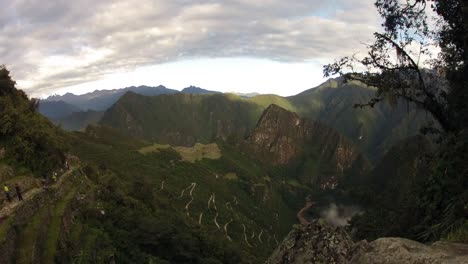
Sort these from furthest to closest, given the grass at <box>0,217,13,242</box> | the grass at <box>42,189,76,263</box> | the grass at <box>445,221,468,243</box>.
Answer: the grass at <box>42,189,76,263</box>
the grass at <box>0,217,13,242</box>
the grass at <box>445,221,468,243</box>

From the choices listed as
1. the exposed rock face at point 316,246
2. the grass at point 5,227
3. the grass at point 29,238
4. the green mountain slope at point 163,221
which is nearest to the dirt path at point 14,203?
the grass at point 5,227

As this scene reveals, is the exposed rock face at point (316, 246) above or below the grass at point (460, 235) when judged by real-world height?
below

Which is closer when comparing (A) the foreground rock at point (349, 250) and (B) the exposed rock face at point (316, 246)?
(A) the foreground rock at point (349, 250)

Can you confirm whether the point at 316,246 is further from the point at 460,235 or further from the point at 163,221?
the point at 163,221

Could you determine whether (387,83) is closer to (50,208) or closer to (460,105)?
(460,105)

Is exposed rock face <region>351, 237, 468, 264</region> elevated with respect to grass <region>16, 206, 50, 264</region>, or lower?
elevated

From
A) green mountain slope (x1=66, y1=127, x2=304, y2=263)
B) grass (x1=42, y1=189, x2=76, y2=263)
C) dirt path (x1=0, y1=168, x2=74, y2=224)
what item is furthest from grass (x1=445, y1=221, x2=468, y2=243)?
green mountain slope (x1=66, y1=127, x2=304, y2=263)

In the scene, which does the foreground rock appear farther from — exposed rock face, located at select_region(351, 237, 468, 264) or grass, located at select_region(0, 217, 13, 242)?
grass, located at select_region(0, 217, 13, 242)

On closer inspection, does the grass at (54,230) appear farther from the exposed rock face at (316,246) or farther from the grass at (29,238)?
the exposed rock face at (316,246)

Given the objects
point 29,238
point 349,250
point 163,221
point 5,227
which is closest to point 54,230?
point 29,238

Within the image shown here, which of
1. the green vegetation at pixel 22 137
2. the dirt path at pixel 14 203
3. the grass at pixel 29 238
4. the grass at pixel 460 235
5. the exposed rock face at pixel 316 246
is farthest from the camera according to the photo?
the green vegetation at pixel 22 137
